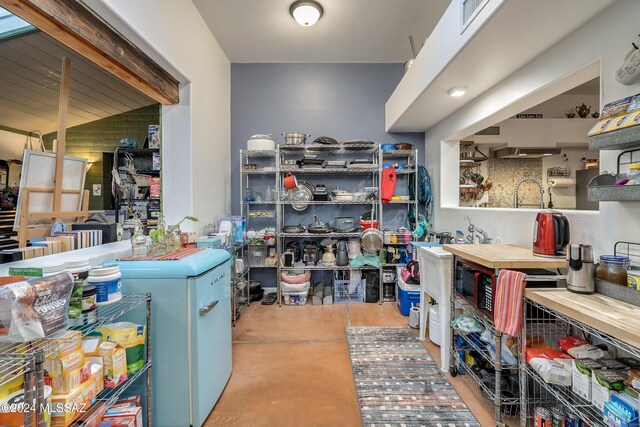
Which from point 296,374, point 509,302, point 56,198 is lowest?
point 296,374

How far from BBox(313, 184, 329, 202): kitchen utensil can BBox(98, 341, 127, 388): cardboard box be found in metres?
2.75

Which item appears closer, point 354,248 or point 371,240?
point 371,240

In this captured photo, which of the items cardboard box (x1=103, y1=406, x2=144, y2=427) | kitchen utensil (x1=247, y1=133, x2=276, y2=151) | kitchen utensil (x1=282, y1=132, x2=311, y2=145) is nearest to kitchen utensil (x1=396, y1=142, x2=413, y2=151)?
kitchen utensil (x1=282, y1=132, x2=311, y2=145)

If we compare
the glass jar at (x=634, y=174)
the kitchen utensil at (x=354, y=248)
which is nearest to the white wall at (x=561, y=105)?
the kitchen utensil at (x=354, y=248)

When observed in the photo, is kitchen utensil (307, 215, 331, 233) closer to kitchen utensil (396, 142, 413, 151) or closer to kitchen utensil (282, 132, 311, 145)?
kitchen utensil (282, 132, 311, 145)

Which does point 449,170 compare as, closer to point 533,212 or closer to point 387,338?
point 533,212

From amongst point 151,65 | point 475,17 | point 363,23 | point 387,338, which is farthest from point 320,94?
point 387,338

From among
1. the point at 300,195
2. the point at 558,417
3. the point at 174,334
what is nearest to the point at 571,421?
the point at 558,417

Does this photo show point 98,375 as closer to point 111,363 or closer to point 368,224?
point 111,363

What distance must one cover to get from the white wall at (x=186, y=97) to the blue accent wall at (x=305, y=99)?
1.33ft

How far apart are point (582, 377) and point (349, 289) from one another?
2675 millimetres

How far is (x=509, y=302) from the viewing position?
4.73 ft

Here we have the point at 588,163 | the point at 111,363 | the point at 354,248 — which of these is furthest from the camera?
the point at 588,163

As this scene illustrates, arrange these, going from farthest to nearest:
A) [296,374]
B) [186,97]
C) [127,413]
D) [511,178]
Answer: [511,178], [186,97], [296,374], [127,413]
